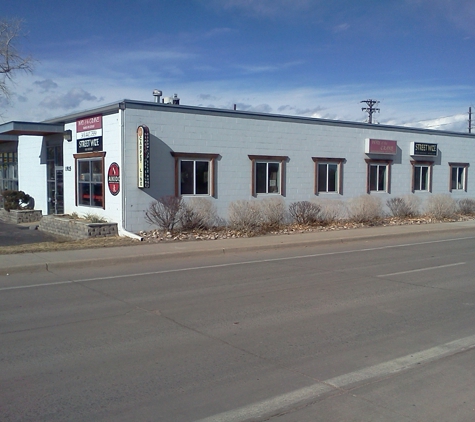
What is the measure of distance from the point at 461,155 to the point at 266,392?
93.5 feet

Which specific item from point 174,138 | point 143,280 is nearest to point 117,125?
point 174,138

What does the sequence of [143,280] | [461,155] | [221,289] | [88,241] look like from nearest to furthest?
[221,289] → [143,280] → [88,241] → [461,155]

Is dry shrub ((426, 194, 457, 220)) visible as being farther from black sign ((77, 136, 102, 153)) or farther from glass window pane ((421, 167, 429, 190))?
black sign ((77, 136, 102, 153))

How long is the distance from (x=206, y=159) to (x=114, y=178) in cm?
357

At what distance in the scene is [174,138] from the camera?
64.2 ft

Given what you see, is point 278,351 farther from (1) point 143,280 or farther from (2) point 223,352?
(1) point 143,280

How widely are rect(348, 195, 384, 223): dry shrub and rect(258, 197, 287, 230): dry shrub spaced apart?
3942mm

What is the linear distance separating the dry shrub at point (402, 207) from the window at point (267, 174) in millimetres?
6442

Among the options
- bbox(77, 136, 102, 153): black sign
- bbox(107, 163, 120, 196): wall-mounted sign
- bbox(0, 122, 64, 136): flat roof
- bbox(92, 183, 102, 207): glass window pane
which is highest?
bbox(0, 122, 64, 136): flat roof

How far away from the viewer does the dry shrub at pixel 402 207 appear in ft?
85.1

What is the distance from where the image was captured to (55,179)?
2450 centimetres

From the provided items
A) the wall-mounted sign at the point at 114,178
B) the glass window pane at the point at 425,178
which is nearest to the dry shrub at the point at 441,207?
the glass window pane at the point at 425,178

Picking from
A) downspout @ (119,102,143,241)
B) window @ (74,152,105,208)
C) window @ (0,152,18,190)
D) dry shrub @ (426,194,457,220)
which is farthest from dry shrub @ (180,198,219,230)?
window @ (0,152,18,190)

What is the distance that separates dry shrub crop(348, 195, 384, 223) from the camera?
23.5 metres
